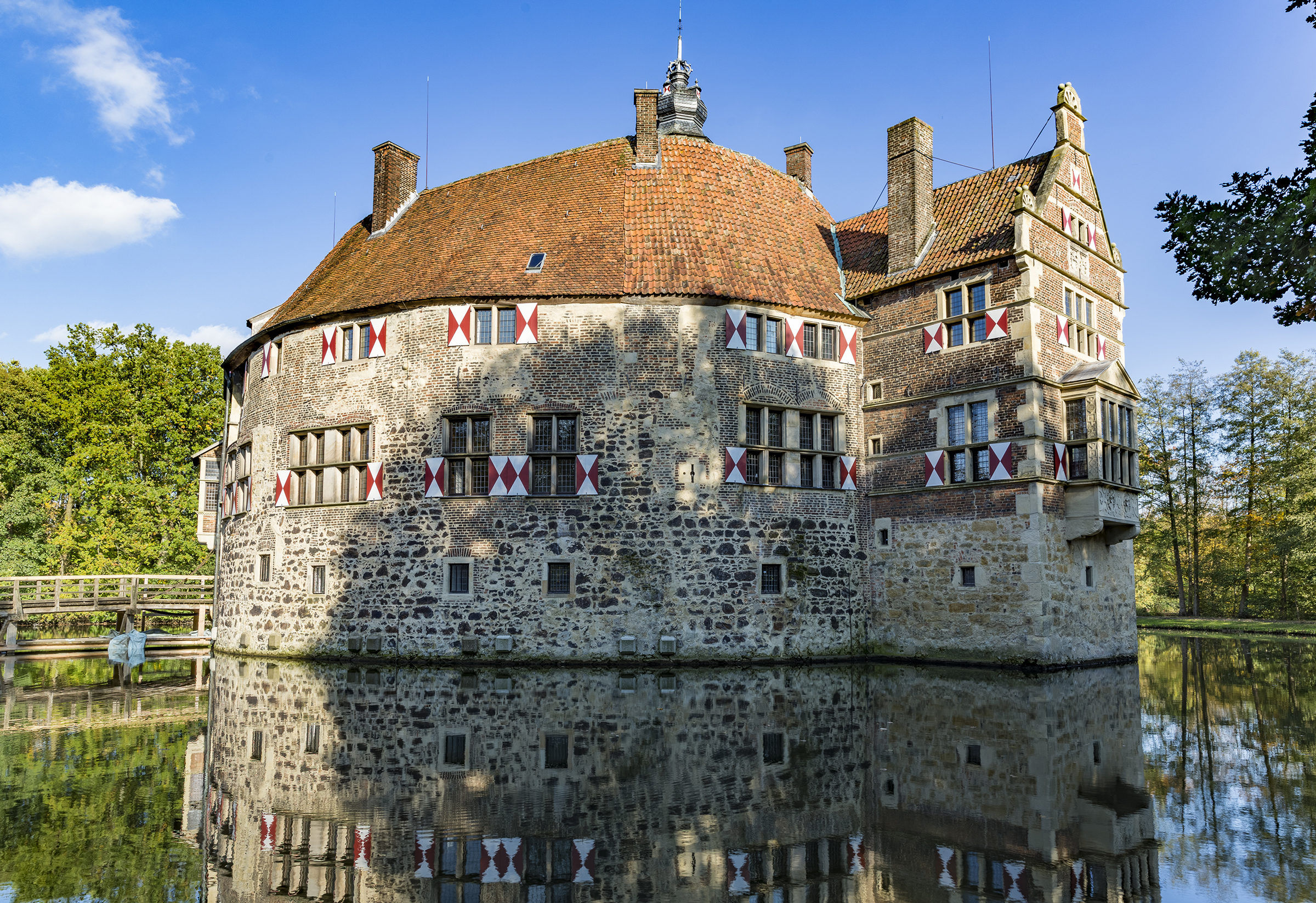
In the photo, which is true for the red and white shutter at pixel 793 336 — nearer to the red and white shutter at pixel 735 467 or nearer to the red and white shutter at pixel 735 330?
the red and white shutter at pixel 735 330

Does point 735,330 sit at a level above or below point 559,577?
above

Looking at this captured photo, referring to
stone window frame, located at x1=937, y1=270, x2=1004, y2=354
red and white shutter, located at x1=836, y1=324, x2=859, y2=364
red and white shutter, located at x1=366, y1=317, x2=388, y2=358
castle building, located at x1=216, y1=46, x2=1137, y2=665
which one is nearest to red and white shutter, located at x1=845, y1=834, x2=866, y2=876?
castle building, located at x1=216, y1=46, x2=1137, y2=665

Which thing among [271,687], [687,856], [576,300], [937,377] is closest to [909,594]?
[937,377]

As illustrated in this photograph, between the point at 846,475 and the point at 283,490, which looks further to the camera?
the point at 283,490

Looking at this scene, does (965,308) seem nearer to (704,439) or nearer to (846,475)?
(846,475)

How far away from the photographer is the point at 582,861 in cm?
556

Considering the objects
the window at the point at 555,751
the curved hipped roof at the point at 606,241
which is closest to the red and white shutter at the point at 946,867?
the window at the point at 555,751

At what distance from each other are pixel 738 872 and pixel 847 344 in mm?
16622

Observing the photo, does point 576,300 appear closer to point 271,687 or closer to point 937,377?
point 937,377

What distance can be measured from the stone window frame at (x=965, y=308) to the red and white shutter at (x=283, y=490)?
1475cm

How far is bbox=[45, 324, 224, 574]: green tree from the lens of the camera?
116ft

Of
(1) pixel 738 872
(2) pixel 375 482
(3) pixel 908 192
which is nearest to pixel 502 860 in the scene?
(1) pixel 738 872

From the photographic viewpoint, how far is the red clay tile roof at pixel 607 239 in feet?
63.6

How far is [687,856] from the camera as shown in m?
5.64
